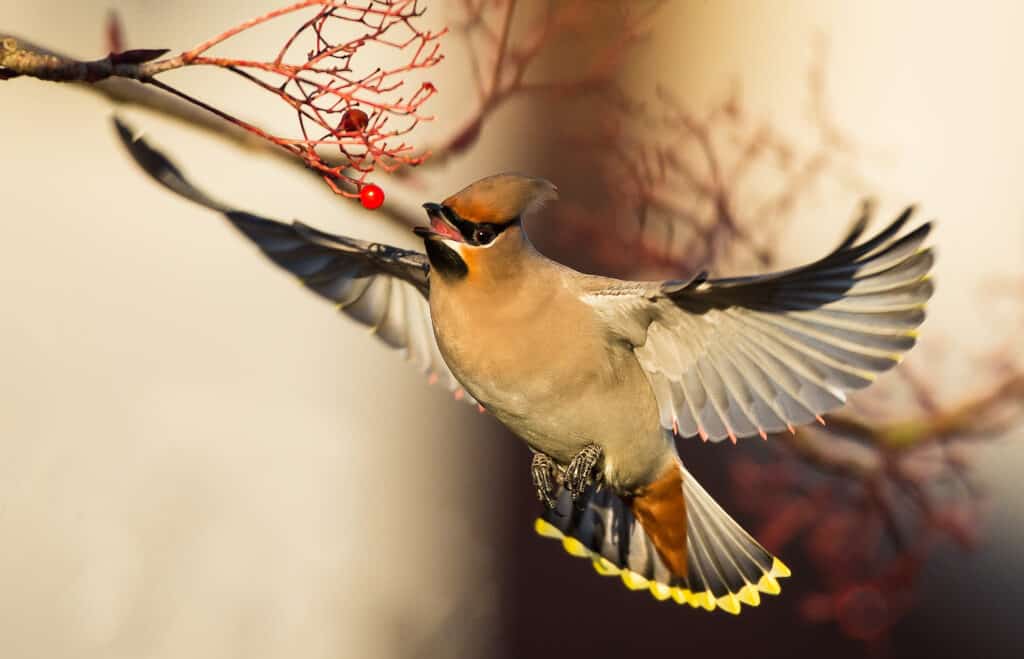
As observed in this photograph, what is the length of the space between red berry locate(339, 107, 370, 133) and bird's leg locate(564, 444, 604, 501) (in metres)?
0.43

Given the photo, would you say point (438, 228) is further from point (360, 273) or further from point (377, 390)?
point (377, 390)

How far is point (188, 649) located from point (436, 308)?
5.97 feet

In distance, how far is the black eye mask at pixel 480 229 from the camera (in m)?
1.08

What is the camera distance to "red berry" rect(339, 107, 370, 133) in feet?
3.12

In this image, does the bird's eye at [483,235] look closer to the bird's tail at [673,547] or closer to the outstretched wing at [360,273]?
the outstretched wing at [360,273]

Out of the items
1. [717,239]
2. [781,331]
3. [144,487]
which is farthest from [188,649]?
[781,331]

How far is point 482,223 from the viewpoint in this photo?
3.56 feet

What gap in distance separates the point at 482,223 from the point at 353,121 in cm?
18

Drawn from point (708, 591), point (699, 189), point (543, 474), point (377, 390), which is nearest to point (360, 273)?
point (543, 474)

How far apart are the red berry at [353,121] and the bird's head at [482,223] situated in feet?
0.29

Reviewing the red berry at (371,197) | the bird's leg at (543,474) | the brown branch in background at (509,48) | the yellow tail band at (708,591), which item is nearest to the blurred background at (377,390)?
the brown branch in background at (509,48)

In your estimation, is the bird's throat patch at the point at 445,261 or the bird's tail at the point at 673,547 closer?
the bird's throat patch at the point at 445,261

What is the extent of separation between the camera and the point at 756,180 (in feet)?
7.02

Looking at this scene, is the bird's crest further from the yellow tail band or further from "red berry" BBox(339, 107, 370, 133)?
the yellow tail band
